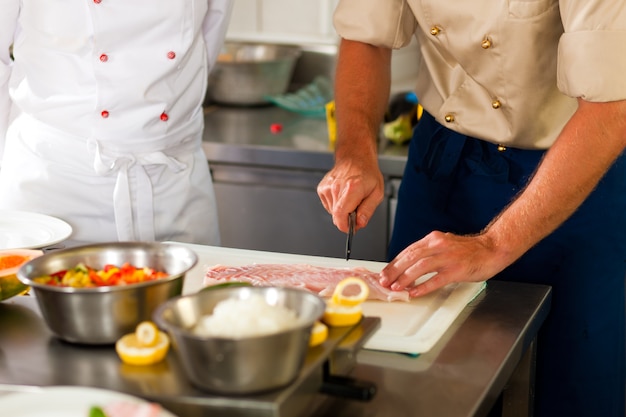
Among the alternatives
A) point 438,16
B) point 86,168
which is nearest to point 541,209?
point 438,16

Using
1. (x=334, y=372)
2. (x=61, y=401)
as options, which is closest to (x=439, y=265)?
(x=334, y=372)

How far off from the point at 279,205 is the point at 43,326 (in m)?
1.64

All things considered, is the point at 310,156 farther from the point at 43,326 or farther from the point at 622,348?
the point at 43,326

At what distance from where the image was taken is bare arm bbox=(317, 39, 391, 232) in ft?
5.71

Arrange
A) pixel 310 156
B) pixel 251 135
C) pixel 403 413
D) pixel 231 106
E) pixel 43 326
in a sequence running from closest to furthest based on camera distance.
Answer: pixel 403 413, pixel 43 326, pixel 310 156, pixel 251 135, pixel 231 106

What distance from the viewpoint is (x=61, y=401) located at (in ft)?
3.56

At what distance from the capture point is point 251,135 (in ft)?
9.94

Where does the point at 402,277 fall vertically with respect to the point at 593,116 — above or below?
below

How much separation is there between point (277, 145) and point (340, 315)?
171 cm

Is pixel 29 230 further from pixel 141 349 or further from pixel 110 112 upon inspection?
pixel 141 349

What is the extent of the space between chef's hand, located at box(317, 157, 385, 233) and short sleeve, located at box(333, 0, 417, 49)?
31 cm

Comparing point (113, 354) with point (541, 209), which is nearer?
point (113, 354)

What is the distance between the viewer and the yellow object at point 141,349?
3.79 ft

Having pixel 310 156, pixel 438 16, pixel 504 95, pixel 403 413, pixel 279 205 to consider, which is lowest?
pixel 279 205
